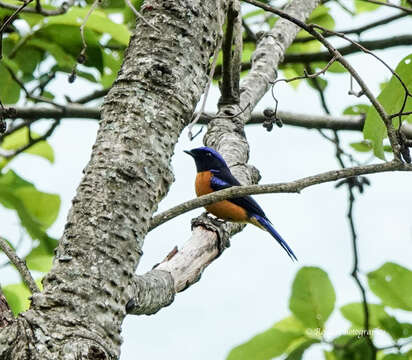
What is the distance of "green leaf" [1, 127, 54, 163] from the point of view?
5.98 m

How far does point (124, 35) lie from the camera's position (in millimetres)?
4395

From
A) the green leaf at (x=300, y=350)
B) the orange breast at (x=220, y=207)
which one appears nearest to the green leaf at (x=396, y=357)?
the green leaf at (x=300, y=350)

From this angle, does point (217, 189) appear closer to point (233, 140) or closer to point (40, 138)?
point (40, 138)

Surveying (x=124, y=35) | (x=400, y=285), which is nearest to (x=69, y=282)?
(x=400, y=285)

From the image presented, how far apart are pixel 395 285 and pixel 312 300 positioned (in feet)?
1.43

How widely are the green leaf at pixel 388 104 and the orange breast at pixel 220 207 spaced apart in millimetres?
1633

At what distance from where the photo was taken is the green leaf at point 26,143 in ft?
19.6

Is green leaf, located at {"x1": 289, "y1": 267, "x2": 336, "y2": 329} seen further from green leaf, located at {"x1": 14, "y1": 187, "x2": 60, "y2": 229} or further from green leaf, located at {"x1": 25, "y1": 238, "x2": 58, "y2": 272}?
green leaf, located at {"x1": 14, "y1": 187, "x2": 60, "y2": 229}

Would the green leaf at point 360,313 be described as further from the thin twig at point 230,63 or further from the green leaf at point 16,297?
the green leaf at point 16,297

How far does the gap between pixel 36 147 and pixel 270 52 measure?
2.30 meters

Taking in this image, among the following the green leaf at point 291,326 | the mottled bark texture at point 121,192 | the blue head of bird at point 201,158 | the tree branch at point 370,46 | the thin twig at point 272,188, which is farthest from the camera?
the blue head of bird at point 201,158

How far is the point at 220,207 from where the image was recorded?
194 inches

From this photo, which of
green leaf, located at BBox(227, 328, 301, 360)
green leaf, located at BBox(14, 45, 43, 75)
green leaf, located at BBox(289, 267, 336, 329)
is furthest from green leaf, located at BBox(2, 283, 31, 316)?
green leaf, located at BBox(14, 45, 43, 75)

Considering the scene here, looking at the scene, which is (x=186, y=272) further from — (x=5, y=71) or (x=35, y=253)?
(x=5, y=71)
